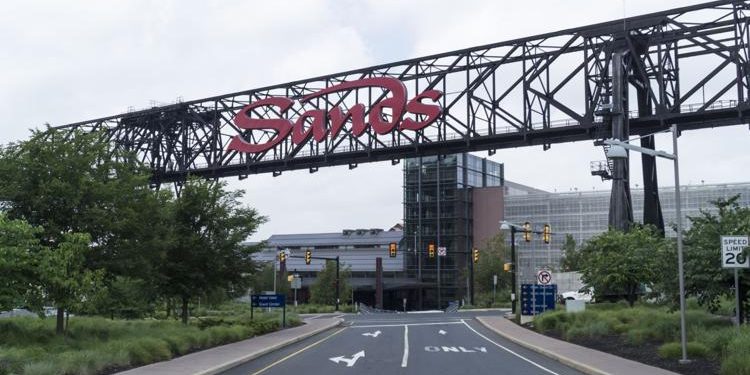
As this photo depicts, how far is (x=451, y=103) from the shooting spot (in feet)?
177

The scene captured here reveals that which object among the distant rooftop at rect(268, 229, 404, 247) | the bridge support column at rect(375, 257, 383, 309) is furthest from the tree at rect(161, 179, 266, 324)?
the distant rooftop at rect(268, 229, 404, 247)

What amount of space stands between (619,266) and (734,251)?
58.8ft

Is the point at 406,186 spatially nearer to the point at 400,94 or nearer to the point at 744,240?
the point at 400,94

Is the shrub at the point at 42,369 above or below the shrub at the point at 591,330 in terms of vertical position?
above

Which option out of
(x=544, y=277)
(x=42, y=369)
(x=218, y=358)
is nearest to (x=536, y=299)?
(x=544, y=277)

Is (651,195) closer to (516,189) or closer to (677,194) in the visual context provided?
(677,194)

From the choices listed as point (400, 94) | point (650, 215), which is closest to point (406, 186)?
point (400, 94)

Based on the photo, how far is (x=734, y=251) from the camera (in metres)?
17.9

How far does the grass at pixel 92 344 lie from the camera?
17.0 m

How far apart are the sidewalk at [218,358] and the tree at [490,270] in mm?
57634

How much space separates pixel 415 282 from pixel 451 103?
5501cm

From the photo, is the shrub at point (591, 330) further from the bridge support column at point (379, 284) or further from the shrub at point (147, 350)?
the bridge support column at point (379, 284)

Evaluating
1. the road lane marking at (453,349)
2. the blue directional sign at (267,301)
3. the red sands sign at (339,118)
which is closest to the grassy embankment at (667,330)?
the road lane marking at (453,349)

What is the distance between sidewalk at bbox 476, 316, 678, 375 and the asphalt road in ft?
1.05
